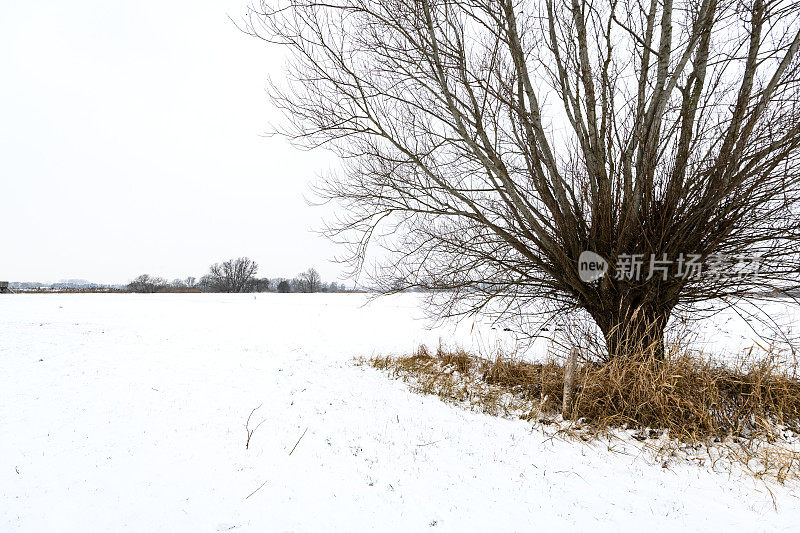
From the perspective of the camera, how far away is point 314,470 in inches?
117

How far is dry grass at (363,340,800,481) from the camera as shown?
3.49 meters

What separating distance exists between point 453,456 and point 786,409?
3.67 meters

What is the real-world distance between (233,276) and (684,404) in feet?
251

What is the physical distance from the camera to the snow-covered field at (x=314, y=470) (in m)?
2.41

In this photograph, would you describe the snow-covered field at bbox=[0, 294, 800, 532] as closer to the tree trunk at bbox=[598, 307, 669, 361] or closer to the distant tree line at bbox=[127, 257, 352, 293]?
the tree trunk at bbox=[598, 307, 669, 361]

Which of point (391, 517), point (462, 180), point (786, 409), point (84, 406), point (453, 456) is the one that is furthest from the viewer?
point (462, 180)

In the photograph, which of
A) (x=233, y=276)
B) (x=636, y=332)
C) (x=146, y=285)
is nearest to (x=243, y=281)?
(x=233, y=276)

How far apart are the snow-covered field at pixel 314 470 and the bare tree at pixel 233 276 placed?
69.4 metres

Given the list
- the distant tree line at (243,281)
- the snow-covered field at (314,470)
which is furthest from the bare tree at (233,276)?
the snow-covered field at (314,470)

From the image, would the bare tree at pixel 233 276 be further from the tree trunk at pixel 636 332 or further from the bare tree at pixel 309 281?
the tree trunk at pixel 636 332

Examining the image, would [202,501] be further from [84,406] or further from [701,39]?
[701,39]

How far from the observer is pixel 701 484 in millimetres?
2840

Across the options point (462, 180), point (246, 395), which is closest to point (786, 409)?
point (462, 180)

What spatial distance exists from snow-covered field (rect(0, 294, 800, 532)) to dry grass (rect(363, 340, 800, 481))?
45 cm
